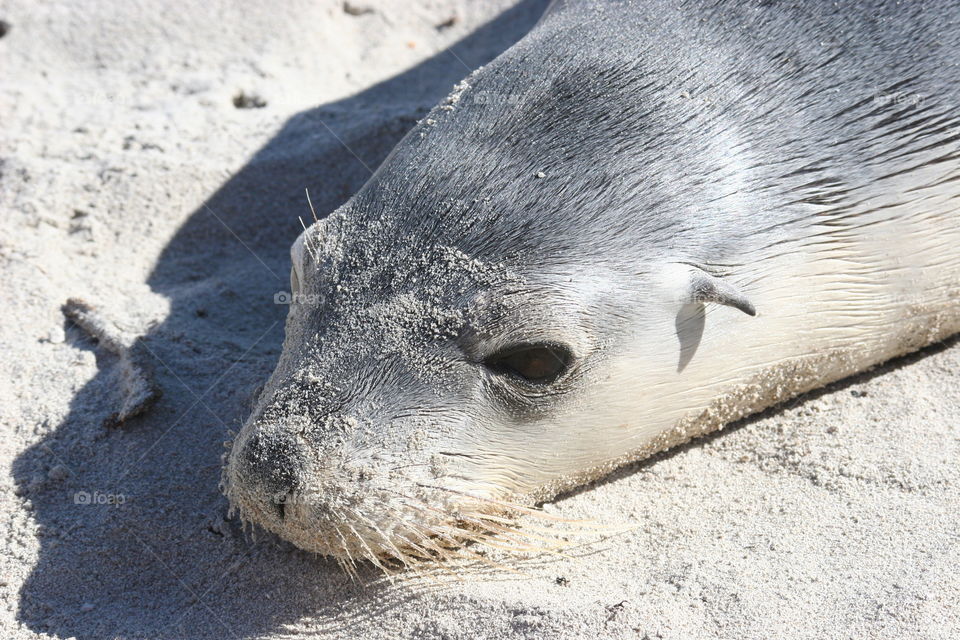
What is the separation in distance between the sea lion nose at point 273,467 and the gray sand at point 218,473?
1.27 ft

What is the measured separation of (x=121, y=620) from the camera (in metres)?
2.76

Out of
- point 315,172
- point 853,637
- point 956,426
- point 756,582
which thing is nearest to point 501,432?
point 756,582

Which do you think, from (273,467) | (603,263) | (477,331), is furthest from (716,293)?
(273,467)

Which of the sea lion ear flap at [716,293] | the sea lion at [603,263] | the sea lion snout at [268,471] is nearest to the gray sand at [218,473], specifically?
the sea lion at [603,263]

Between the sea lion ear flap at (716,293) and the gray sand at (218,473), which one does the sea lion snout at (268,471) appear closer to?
the gray sand at (218,473)

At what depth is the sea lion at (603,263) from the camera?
271 cm

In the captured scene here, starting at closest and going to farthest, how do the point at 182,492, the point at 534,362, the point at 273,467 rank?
the point at 273,467 → the point at 534,362 → the point at 182,492

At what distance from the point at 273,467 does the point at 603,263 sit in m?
1.10

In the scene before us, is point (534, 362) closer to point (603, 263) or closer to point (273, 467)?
point (603, 263)

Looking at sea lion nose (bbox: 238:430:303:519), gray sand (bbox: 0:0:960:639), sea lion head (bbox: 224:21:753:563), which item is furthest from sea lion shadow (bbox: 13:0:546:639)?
sea lion nose (bbox: 238:430:303:519)

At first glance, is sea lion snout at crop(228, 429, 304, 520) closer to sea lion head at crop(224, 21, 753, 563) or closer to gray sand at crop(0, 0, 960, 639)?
sea lion head at crop(224, 21, 753, 563)

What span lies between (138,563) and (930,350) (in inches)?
112

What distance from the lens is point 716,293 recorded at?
2805mm

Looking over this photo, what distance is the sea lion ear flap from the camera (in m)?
2.81
